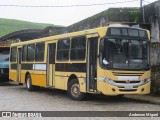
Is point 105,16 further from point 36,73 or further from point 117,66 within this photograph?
point 117,66

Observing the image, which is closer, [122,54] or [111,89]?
[111,89]

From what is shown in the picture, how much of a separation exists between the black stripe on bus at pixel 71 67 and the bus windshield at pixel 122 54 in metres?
1.23

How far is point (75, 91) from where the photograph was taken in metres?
15.7

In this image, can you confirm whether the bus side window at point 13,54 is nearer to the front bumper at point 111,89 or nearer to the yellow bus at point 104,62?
the yellow bus at point 104,62

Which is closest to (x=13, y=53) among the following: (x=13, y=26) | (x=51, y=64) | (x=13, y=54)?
(x=13, y=54)

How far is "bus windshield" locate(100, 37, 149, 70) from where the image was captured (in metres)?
14.1

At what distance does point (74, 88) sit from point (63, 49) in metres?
1.95

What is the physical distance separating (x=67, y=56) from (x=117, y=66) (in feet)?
9.73

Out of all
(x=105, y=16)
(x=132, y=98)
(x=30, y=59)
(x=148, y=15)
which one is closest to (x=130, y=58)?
(x=132, y=98)

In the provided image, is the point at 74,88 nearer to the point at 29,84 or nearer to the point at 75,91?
the point at 75,91

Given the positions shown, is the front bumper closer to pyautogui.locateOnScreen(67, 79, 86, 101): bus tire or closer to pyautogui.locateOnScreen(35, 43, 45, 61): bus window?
pyautogui.locateOnScreen(67, 79, 86, 101): bus tire

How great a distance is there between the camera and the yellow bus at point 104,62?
14062mm

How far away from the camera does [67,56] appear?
1641cm

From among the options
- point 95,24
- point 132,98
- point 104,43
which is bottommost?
point 132,98
